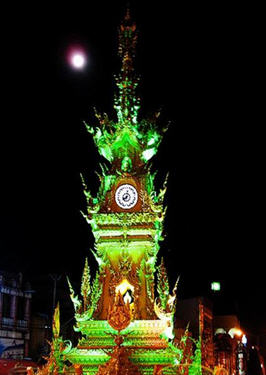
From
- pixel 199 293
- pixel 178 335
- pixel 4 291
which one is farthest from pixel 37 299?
pixel 178 335

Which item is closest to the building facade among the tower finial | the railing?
the railing

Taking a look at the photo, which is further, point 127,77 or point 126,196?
point 127,77

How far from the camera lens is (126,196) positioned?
17531 millimetres

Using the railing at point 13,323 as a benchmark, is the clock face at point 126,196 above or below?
above

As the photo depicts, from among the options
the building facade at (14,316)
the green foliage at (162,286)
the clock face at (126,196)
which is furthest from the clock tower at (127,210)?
the building facade at (14,316)

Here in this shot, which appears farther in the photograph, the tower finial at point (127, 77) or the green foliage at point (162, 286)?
the tower finial at point (127, 77)

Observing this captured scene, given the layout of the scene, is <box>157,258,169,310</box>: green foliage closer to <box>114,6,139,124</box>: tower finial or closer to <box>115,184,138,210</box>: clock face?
<box>115,184,138,210</box>: clock face

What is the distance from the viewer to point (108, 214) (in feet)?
56.4

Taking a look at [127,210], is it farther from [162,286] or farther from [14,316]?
[14,316]

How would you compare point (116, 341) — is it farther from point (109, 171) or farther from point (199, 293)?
point (199, 293)

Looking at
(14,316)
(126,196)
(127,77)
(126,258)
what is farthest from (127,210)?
(14,316)

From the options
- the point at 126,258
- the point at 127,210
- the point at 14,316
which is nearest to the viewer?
the point at 126,258

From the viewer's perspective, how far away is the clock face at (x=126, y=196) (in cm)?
1745

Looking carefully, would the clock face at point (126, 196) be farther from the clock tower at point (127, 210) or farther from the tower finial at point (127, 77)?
the tower finial at point (127, 77)
